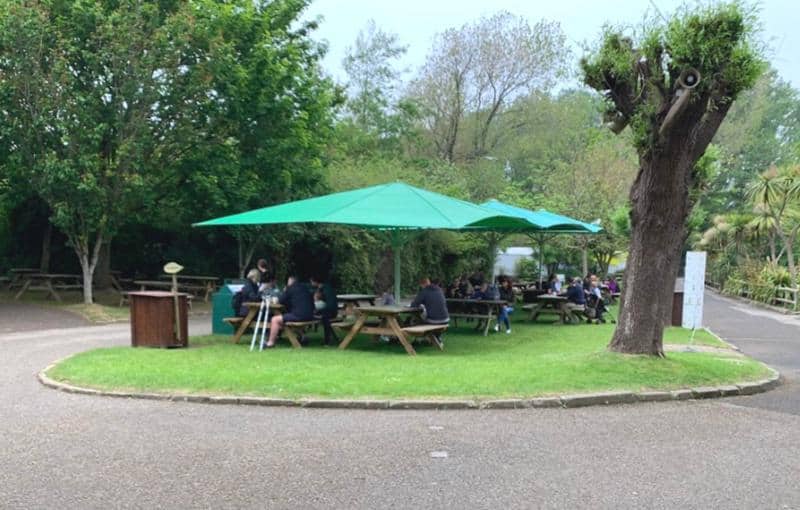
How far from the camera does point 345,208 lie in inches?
451

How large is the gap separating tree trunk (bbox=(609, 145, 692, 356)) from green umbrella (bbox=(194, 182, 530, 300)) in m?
2.53

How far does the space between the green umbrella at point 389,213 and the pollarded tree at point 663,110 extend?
2.64 meters

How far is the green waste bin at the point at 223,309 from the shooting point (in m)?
13.0

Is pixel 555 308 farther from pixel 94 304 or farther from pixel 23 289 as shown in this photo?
pixel 23 289

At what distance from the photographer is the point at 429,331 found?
1105cm

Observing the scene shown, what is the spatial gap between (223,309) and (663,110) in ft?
28.0

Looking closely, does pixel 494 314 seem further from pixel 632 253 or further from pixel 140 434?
pixel 140 434

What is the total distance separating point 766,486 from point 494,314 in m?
9.78

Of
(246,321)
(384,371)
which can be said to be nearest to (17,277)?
(246,321)

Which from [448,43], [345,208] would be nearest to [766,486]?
[345,208]

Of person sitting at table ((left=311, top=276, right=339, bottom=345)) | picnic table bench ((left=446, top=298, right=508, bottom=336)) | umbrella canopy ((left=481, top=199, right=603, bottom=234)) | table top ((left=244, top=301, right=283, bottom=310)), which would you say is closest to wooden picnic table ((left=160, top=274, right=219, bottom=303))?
picnic table bench ((left=446, top=298, right=508, bottom=336))

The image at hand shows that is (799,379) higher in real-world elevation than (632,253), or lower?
lower

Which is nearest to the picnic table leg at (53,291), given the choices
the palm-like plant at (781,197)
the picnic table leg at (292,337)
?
the picnic table leg at (292,337)

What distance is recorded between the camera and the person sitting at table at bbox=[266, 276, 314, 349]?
11305 millimetres
